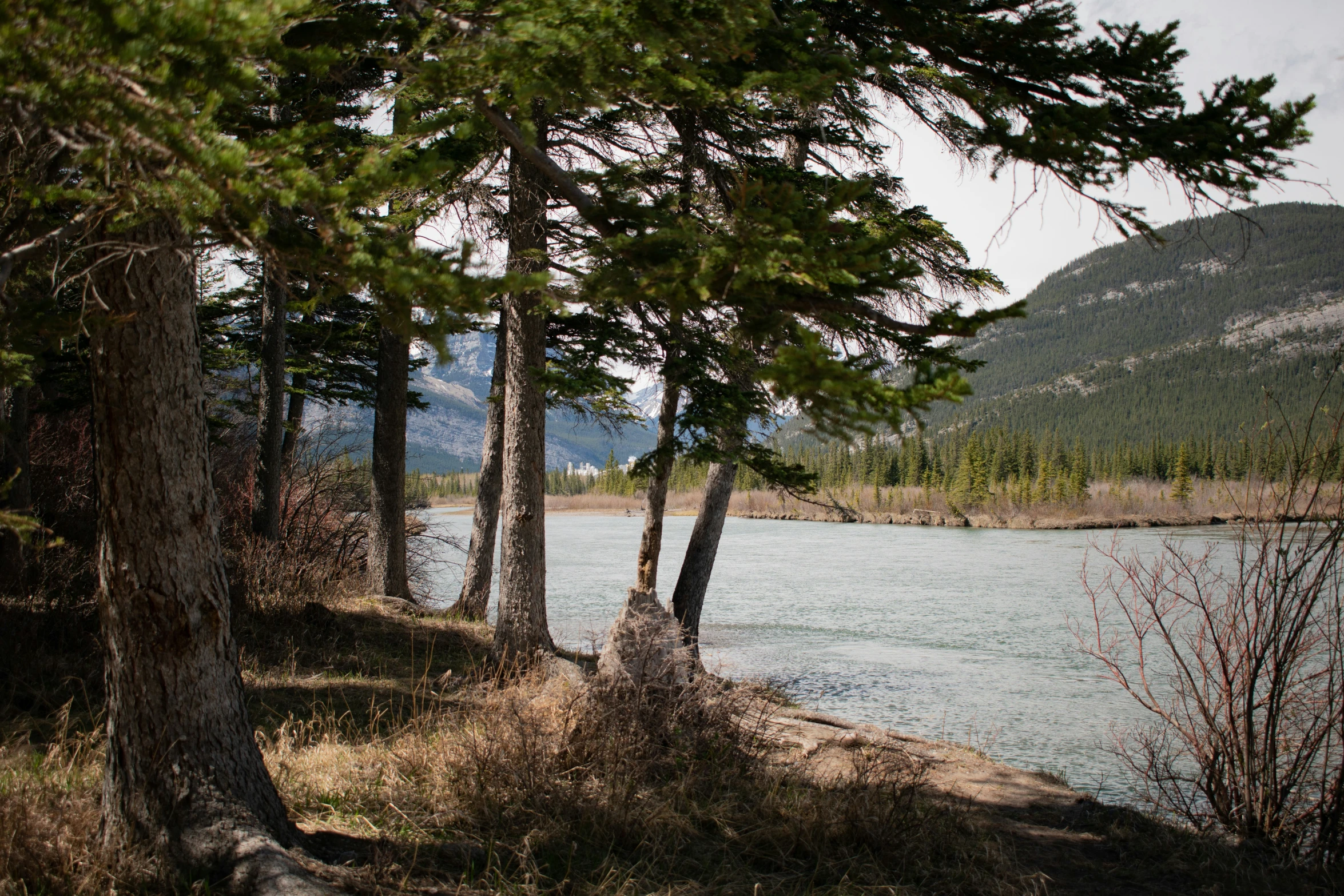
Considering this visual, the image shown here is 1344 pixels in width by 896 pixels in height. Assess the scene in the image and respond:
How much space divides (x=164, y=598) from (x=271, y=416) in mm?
8102

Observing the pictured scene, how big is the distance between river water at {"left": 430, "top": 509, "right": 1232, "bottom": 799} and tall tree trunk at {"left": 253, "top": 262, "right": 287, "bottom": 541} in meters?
4.37

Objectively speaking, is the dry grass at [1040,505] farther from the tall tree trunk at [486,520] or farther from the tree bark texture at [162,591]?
the tree bark texture at [162,591]

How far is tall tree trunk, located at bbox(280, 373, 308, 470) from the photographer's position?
13.7 metres

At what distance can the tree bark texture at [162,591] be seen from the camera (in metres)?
3.47

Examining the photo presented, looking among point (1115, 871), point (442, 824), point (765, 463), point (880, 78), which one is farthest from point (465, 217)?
point (1115, 871)

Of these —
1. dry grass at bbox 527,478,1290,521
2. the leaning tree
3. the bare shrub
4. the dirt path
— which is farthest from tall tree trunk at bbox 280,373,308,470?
dry grass at bbox 527,478,1290,521

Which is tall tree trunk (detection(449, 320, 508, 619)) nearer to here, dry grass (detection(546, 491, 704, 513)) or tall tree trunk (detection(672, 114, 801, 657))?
tall tree trunk (detection(672, 114, 801, 657))

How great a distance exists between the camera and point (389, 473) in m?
12.3

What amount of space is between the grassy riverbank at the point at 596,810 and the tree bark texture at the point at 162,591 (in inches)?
8.8

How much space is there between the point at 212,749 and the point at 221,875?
1.67 feet

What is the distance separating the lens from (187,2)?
195 cm

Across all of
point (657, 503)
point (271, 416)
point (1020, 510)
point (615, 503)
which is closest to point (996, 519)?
point (1020, 510)

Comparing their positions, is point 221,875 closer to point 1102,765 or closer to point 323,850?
point 323,850

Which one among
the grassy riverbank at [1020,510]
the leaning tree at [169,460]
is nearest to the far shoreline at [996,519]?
the grassy riverbank at [1020,510]
